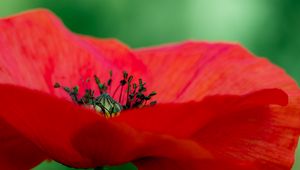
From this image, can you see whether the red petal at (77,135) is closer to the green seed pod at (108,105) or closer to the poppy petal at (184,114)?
the poppy petal at (184,114)

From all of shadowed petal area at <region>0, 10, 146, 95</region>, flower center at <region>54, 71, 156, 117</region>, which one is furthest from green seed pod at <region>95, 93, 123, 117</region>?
shadowed petal area at <region>0, 10, 146, 95</region>

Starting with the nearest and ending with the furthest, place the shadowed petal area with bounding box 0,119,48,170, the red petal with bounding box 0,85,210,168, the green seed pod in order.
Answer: the red petal with bounding box 0,85,210,168, the shadowed petal area with bounding box 0,119,48,170, the green seed pod

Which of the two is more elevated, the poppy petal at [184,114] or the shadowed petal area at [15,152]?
the poppy petal at [184,114]

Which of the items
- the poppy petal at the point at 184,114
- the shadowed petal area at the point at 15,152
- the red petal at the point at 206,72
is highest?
the red petal at the point at 206,72

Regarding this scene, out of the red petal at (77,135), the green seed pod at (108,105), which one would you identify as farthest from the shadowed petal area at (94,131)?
the green seed pod at (108,105)

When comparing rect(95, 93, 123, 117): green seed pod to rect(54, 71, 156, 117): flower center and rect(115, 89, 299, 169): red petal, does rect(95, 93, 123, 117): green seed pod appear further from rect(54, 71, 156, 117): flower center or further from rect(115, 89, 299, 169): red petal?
rect(115, 89, 299, 169): red petal

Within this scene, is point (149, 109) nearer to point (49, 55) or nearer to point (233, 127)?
point (233, 127)

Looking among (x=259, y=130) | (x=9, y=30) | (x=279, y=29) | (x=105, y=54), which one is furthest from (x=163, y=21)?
(x=259, y=130)

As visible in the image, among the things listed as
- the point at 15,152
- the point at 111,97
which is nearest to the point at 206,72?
the point at 111,97
